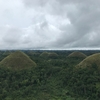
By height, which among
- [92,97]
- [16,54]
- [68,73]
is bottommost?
[92,97]

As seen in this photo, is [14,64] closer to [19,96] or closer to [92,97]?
[19,96]

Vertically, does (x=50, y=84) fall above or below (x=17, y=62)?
below

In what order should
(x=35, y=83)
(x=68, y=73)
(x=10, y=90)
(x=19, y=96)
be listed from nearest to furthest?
(x=19, y=96)
(x=10, y=90)
(x=35, y=83)
(x=68, y=73)

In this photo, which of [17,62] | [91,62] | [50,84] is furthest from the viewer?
[17,62]

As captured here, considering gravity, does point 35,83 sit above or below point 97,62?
below

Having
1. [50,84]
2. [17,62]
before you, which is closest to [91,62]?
[50,84]

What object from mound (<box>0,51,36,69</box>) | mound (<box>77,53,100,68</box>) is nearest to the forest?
mound (<box>77,53,100,68</box>)

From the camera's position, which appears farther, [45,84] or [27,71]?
[27,71]

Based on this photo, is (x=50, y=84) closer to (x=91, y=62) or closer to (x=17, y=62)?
(x=91, y=62)

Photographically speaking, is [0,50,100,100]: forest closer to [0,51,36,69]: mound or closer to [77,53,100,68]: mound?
[77,53,100,68]: mound

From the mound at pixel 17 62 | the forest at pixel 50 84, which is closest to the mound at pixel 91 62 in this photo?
the forest at pixel 50 84

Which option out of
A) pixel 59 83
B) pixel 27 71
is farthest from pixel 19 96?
pixel 27 71
